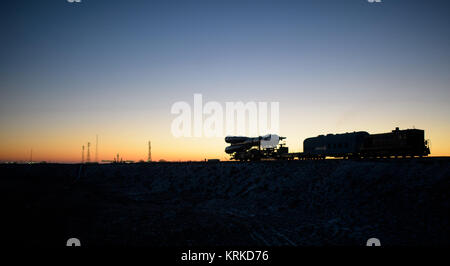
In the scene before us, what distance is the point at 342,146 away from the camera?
3691 centimetres

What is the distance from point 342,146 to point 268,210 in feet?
61.2

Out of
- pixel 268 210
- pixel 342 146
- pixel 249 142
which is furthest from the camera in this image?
pixel 249 142

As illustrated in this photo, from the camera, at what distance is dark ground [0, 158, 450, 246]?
638 inches

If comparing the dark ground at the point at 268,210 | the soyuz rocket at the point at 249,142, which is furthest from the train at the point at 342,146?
the dark ground at the point at 268,210

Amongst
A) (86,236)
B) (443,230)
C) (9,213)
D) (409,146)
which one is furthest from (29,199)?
(409,146)

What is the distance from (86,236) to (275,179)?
18.8m

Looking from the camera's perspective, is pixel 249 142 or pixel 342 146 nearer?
pixel 342 146

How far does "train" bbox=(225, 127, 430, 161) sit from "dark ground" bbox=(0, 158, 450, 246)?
7575 millimetres

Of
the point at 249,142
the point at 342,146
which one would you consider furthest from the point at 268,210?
the point at 249,142

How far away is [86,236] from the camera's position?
16.8 meters

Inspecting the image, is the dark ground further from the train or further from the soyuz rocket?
the soyuz rocket

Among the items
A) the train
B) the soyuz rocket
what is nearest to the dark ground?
the train

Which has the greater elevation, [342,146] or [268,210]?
[342,146]

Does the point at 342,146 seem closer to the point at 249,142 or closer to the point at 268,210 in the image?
the point at 249,142
